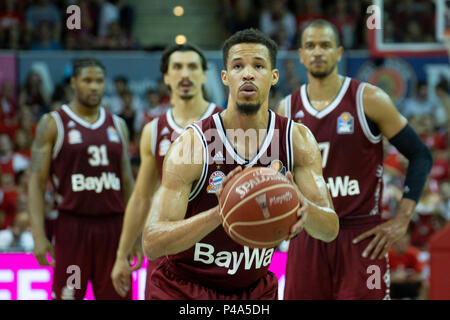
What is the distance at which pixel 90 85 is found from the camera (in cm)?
634

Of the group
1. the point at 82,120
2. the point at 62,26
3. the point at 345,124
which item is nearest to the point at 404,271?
the point at 345,124

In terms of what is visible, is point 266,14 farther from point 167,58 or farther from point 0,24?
point 167,58

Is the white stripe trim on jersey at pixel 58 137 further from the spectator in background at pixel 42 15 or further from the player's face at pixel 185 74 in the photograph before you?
the spectator in background at pixel 42 15

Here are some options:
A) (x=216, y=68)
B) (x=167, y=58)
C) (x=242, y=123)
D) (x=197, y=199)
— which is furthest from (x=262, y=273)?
(x=216, y=68)

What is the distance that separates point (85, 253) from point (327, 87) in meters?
2.50

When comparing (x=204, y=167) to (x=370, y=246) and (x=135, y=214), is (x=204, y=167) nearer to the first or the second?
(x=370, y=246)

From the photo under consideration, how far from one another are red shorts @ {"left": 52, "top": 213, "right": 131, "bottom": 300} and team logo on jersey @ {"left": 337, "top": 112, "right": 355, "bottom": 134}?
7.33 feet

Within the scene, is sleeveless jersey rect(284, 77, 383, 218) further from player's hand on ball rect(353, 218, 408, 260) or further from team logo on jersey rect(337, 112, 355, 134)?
player's hand on ball rect(353, 218, 408, 260)

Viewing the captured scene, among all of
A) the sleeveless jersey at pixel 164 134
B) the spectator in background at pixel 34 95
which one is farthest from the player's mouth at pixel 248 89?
the spectator in background at pixel 34 95

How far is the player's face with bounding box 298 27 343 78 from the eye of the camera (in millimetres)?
5211

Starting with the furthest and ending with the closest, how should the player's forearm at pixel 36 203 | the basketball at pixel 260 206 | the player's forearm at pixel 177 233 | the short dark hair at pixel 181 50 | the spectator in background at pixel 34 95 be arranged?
1. the spectator in background at pixel 34 95
2. the player's forearm at pixel 36 203
3. the short dark hair at pixel 181 50
4. the player's forearm at pixel 177 233
5. the basketball at pixel 260 206

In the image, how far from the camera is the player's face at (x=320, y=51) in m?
5.21

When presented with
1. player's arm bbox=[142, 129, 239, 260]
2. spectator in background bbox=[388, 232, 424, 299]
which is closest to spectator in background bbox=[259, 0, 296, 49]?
spectator in background bbox=[388, 232, 424, 299]

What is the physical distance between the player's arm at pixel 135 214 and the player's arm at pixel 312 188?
6.47ft
